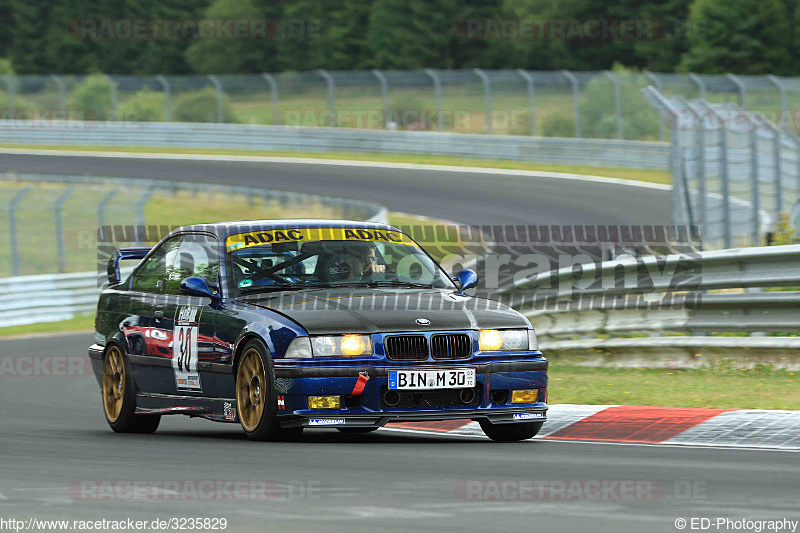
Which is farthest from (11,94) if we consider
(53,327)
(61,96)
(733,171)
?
(733,171)

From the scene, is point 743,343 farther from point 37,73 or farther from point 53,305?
point 37,73

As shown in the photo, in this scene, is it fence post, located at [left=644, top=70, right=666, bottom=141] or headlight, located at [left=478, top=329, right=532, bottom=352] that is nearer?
headlight, located at [left=478, top=329, right=532, bottom=352]

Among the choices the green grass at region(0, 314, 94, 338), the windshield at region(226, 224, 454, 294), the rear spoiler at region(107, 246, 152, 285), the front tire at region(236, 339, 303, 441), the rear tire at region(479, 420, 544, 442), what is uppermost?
the windshield at region(226, 224, 454, 294)

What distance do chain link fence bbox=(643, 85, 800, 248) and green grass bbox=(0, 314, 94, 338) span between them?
33.5 ft

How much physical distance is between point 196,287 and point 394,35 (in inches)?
2602

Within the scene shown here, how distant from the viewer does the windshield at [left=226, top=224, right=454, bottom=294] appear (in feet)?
30.6

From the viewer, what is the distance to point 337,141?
144 feet

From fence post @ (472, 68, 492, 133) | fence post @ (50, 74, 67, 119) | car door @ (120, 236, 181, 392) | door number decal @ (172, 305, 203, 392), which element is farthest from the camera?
fence post @ (50, 74, 67, 119)

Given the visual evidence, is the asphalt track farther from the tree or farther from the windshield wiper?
the tree

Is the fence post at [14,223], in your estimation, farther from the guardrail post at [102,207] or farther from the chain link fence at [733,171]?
the chain link fence at [733,171]

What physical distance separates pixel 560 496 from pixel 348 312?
2.68m

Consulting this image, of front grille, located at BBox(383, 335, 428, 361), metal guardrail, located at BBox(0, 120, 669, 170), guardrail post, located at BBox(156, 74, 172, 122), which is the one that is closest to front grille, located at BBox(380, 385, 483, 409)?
front grille, located at BBox(383, 335, 428, 361)

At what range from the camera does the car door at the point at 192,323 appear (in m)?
9.27

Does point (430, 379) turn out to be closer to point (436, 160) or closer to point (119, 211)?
point (119, 211)
